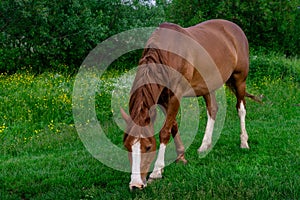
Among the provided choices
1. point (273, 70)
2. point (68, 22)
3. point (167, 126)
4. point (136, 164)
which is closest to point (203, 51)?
point (167, 126)

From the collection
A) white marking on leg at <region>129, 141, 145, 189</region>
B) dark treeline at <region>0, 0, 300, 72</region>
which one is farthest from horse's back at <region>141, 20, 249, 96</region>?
dark treeline at <region>0, 0, 300, 72</region>

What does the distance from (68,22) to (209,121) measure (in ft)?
24.2

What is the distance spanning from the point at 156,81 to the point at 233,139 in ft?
9.24

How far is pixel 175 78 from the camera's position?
467cm

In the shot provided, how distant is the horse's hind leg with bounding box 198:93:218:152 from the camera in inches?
241

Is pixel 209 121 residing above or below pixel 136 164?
below

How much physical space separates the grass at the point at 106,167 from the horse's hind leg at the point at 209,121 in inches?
6.0

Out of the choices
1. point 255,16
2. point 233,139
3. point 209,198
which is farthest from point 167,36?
point 255,16

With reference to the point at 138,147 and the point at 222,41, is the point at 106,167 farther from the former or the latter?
the point at 222,41

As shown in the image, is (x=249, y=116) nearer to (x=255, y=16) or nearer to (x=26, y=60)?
(x=26, y=60)

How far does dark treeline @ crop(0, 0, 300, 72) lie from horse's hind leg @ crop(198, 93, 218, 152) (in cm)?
657

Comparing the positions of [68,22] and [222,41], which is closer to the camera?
[222,41]

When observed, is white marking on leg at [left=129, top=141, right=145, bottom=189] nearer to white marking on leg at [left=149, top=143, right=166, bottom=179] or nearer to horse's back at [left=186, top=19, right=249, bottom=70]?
white marking on leg at [left=149, top=143, right=166, bottom=179]

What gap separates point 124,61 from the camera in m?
14.5
